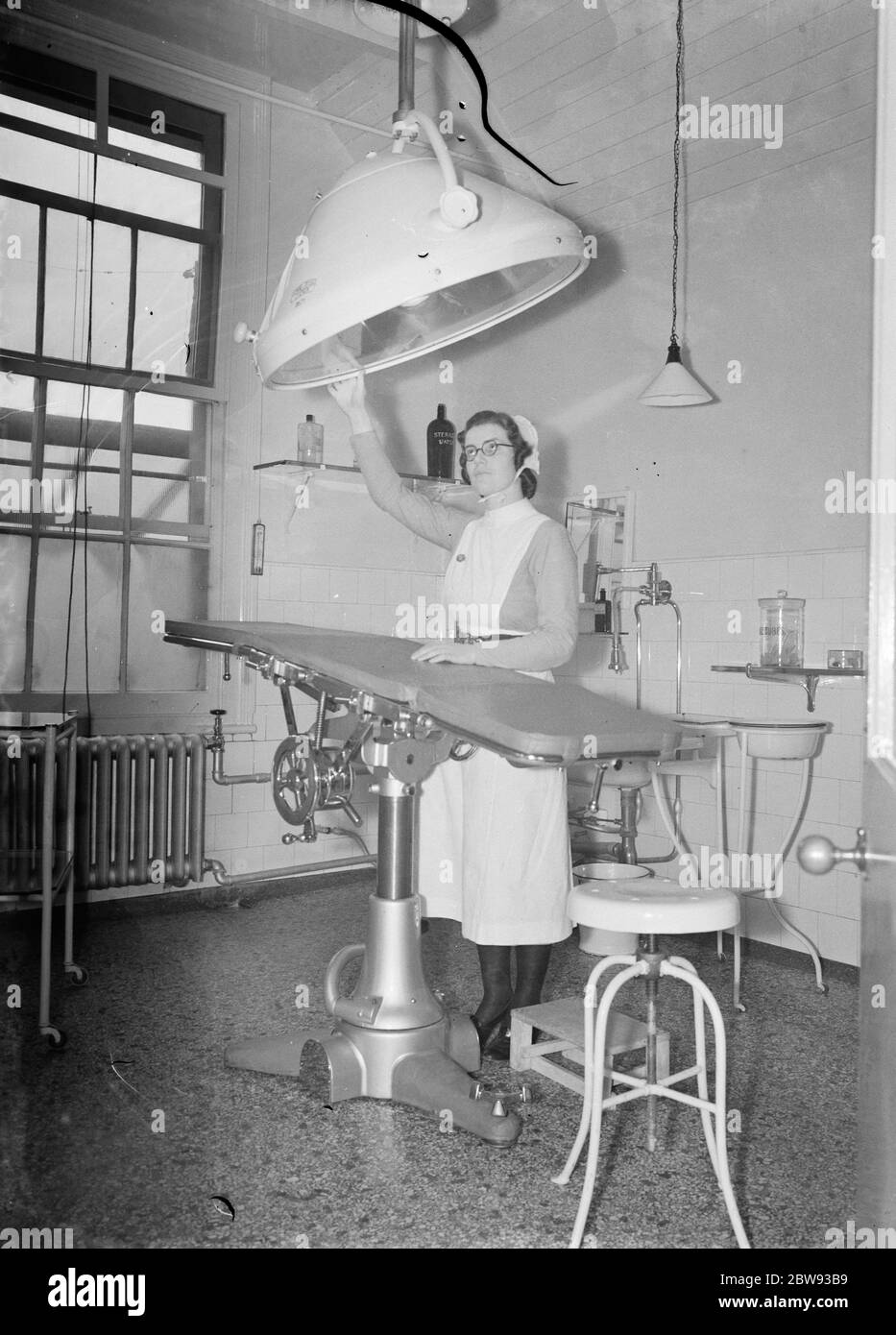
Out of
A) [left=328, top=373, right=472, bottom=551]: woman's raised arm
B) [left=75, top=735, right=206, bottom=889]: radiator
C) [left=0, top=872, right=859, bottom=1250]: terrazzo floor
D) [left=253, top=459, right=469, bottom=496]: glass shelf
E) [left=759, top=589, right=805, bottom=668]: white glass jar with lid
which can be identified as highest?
[left=253, top=459, right=469, bottom=496]: glass shelf

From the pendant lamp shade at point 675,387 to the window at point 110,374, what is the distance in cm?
162

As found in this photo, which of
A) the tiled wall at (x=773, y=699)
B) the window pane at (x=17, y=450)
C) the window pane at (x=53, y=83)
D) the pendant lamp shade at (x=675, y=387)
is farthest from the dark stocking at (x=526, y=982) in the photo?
the window pane at (x=53, y=83)

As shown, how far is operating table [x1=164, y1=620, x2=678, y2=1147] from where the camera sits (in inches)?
66.3

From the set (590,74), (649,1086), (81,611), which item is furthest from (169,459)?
(649,1086)

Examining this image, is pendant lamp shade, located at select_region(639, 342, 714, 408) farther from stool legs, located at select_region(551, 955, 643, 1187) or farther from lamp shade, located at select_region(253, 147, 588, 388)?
stool legs, located at select_region(551, 955, 643, 1187)

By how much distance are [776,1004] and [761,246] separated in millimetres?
2476

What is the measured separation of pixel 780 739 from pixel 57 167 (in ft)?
8.30

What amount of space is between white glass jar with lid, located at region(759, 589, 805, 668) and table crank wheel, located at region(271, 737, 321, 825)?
1886 mm

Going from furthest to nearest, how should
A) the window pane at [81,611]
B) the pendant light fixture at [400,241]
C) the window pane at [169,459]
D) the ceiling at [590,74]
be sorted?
the window pane at [169,459]
the ceiling at [590,74]
the window pane at [81,611]
the pendant light fixture at [400,241]

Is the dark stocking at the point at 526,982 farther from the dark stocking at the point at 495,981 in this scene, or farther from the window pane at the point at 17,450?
the window pane at the point at 17,450

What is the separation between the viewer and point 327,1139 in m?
2.06

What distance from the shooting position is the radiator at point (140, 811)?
3.32 meters

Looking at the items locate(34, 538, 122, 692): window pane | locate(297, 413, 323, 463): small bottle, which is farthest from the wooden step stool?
locate(297, 413, 323, 463): small bottle
